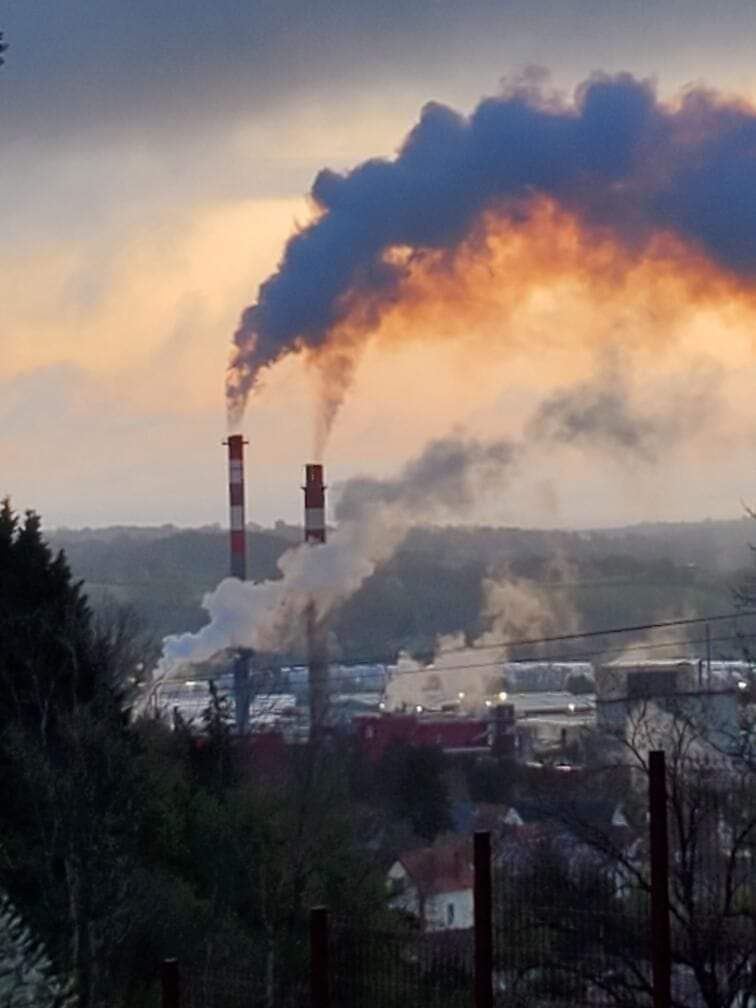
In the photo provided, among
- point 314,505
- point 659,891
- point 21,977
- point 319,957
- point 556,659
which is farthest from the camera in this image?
point 556,659

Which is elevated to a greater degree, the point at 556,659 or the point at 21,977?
the point at 21,977

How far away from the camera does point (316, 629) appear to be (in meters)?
52.7

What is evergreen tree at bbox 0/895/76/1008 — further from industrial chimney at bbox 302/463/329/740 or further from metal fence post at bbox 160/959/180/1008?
industrial chimney at bbox 302/463/329/740

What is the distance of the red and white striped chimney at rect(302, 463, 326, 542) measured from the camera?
4850 centimetres

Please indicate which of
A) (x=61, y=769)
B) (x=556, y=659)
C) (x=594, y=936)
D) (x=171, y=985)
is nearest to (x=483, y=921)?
(x=594, y=936)

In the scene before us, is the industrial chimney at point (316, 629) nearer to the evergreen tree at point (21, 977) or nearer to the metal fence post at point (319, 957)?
the evergreen tree at point (21, 977)

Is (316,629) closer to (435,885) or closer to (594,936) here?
(435,885)

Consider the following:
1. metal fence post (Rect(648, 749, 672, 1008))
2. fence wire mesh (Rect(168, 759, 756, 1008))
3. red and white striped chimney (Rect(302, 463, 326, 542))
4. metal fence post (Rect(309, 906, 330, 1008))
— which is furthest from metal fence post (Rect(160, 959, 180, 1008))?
red and white striped chimney (Rect(302, 463, 326, 542))

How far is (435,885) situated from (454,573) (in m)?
44.0

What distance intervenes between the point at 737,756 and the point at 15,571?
11.8m

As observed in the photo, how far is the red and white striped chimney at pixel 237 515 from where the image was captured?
51.2 meters

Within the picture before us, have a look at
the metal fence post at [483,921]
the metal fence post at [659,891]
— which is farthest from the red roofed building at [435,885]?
the metal fence post at [659,891]

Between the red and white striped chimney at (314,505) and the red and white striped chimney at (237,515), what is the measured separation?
101 inches

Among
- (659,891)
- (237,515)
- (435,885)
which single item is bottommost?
(435,885)
